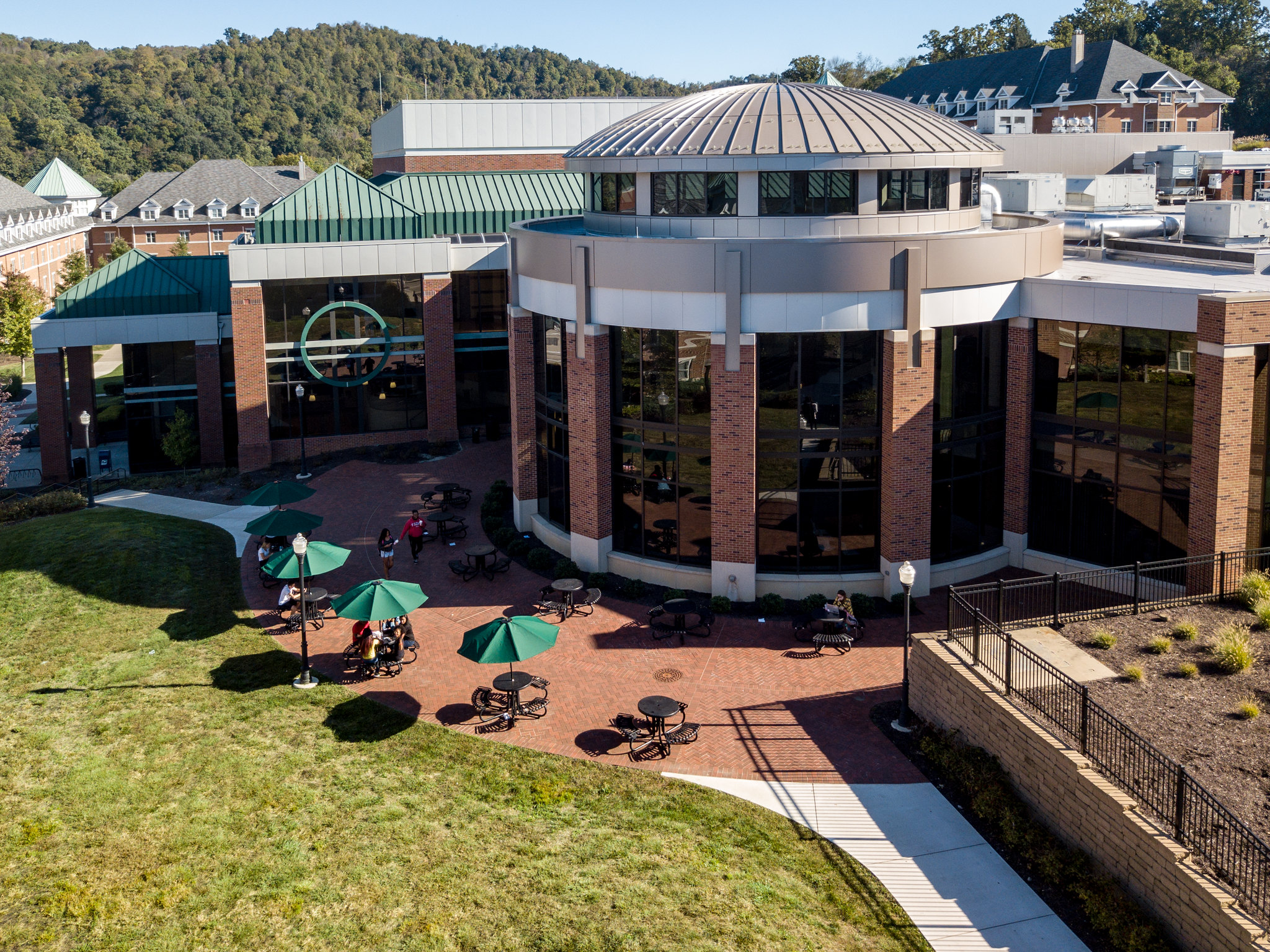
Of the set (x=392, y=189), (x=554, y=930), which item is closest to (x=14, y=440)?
(x=392, y=189)

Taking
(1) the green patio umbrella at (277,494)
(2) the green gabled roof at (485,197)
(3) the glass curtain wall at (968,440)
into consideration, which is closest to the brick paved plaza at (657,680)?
(1) the green patio umbrella at (277,494)

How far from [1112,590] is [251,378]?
107 feet

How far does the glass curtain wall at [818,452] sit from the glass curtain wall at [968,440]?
1.76m

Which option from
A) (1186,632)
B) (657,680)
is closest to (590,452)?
(657,680)

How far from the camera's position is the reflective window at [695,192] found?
29.2 meters

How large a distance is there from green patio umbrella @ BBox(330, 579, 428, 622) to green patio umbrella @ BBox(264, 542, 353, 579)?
106 inches

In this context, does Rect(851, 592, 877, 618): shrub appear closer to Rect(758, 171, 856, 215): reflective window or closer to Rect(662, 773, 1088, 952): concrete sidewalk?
Rect(662, 773, 1088, 952): concrete sidewalk

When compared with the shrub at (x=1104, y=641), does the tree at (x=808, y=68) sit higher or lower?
higher

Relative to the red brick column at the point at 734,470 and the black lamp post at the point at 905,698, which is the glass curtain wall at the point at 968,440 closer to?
the red brick column at the point at 734,470

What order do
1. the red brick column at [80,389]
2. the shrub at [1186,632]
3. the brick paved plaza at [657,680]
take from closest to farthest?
the brick paved plaza at [657,680]
the shrub at [1186,632]
the red brick column at [80,389]

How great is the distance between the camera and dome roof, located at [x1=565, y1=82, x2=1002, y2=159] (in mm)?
28906

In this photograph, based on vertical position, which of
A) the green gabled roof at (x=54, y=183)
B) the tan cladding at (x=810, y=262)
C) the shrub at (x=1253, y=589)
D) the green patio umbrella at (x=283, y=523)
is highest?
the green gabled roof at (x=54, y=183)

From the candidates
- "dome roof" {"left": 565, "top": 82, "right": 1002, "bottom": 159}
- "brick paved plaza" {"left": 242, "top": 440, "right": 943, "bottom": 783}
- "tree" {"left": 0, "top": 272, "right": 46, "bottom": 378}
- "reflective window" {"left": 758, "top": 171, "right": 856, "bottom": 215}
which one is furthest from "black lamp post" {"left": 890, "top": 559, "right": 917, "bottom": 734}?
"tree" {"left": 0, "top": 272, "right": 46, "bottom": 378}

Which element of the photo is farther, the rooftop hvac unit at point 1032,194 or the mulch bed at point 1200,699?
the rooftop hvac unit at point 1032,194
